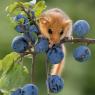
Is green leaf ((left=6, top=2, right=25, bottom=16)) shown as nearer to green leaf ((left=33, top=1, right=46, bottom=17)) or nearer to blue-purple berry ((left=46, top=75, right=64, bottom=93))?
green leaf ((left=33, top=1, right=46, bottom=17))

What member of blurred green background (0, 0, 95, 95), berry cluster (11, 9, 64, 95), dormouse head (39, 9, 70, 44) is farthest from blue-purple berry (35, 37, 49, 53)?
blurred green background (0, 0, 95, 95)

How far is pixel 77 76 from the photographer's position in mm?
5480

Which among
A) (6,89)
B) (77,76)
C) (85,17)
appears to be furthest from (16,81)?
(85,17)

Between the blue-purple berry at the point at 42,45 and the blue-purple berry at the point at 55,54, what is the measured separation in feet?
0.06

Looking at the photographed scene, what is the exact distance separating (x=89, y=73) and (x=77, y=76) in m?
0.27

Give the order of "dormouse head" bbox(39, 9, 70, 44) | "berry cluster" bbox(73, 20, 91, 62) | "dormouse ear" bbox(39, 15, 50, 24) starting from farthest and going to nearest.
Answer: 1. "dormouse head" bbox(39, 9, 70, 44)
2. "dormouse ear" bbox(39, 15, 50, 24)
3. "berry cluster" bbox(73, 20, 91, 62)

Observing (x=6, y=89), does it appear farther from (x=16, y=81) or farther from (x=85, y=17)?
(x=85, y=17)

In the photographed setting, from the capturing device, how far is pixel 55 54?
2025mm

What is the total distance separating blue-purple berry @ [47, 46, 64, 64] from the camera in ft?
6.62

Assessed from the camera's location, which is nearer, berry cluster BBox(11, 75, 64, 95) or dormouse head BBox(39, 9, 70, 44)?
berry cluster BBox(11, 75, 64, 95)

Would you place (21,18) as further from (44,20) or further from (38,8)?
(44,20)

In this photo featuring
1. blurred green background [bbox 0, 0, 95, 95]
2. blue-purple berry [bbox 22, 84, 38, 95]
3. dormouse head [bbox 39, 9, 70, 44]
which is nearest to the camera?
blue-purple berry [bbox 22, 84, 38, 95]

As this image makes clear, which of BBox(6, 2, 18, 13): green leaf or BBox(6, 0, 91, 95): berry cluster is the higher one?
BBox(6, 2, 18, 13): green leaf

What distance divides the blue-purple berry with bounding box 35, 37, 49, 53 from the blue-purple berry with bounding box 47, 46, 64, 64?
2 cm
